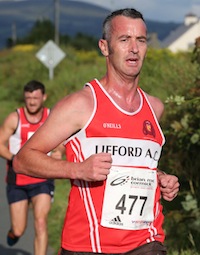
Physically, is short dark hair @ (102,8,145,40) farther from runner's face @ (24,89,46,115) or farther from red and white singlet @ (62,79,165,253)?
runner's face @ (24,89,46,115)

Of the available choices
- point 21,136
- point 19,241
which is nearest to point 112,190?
point 21,136

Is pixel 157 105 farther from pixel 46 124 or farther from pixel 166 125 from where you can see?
pixel 166 125

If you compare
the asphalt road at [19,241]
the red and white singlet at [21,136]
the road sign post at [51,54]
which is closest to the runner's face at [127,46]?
the red and white singlet at [21,136]

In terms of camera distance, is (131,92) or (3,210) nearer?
(131,92)

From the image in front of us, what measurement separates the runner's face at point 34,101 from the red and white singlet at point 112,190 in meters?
3.87

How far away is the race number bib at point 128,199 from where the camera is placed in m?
4.37

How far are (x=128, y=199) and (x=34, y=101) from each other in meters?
4.12

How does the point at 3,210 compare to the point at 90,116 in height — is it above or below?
below

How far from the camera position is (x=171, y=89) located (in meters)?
11.2

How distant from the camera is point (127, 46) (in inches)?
177

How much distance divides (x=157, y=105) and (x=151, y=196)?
626 millimetres

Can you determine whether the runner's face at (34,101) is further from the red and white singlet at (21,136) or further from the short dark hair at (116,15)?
the short dark hair at (116,15)

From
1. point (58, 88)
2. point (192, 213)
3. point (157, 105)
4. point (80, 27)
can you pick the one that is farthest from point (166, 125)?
point (80, 27)

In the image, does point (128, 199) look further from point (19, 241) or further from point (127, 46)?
point (19, 241)
